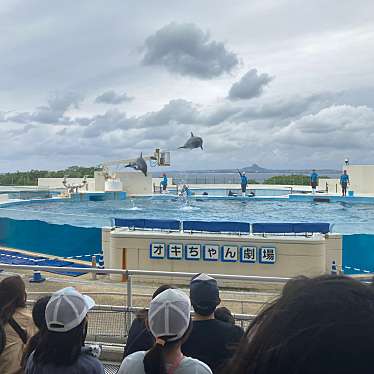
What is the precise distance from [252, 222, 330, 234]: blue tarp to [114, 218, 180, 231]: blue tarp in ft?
5.12

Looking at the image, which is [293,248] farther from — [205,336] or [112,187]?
[112,187]

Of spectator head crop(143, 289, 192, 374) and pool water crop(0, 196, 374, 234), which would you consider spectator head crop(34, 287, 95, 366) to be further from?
pool water crop(0, 196, 374, 234)

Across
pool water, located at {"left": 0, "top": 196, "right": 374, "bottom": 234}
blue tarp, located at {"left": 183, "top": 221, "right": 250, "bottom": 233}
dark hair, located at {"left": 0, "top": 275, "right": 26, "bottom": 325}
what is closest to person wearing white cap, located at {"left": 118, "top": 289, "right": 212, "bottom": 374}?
dark hair, located at {"left": 0, "top": 275, "right": 26, "bottom": 325}

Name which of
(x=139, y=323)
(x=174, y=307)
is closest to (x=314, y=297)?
(x=174, y=307)

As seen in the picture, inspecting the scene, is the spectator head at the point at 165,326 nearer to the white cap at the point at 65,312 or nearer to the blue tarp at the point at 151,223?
the white cap at the point at 65,312

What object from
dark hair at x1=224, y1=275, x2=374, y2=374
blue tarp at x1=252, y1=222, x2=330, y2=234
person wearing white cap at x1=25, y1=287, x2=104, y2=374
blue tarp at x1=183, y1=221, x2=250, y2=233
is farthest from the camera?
blue tarp at x1=183, y1=221, x2=250, y2=233

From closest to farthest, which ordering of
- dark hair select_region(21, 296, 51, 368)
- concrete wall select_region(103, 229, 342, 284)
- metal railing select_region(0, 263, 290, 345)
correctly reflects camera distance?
dark hair select_region(21, 296, 51, 368) → metal railing select_region(0, 263, 290, 345) → concrete wall select_region(103, 229, 342, 284)

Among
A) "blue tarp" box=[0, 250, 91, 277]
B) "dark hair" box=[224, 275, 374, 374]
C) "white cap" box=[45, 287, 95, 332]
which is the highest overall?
"dark hair" box=[224, 275, 374, 374]

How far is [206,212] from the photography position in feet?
57.1

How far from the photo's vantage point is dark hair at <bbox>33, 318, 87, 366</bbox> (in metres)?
1.93

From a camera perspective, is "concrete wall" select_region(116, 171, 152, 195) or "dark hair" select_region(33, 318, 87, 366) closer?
"dark hair" select_region(33, 318, 87, 366)

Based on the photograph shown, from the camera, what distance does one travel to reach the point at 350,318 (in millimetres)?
725

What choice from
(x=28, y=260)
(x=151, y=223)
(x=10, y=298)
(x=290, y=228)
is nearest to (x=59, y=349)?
(x=10, y=298)

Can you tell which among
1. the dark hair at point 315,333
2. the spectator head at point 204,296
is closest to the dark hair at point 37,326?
the spectator head at point 204,296
